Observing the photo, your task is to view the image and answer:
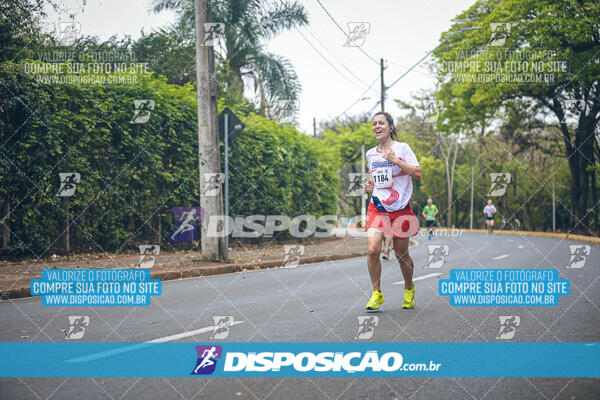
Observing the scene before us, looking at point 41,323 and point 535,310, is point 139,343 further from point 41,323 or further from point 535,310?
point 535,310

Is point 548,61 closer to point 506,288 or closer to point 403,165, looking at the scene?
point 506,288

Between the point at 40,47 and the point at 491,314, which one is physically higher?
the point at 40,47

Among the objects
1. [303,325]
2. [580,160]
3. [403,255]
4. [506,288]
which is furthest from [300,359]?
[580,160]

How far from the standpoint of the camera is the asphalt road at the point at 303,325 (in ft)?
10.8

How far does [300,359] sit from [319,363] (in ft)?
0.52

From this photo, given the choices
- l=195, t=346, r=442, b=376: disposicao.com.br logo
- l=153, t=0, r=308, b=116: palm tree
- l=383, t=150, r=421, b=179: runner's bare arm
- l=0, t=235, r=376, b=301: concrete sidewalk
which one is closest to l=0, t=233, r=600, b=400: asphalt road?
l=195, t=346, r=442, b=376: disposicao.com.br logo

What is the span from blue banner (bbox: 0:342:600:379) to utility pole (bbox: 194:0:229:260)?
6.32 metres

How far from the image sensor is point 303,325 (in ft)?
16.7

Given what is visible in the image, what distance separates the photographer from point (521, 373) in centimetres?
361

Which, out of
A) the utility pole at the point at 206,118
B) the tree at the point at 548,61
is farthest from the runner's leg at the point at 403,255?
the tree at the point at 548,61

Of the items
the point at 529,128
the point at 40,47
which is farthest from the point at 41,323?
the point at 529,128

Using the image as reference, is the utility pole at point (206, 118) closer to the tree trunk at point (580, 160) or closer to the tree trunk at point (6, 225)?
the tree trunk at point (6, 225)

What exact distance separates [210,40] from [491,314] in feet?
24.4

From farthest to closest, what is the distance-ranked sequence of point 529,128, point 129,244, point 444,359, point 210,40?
point 529,128 < point 129,244 < point 210,40 < point 444,359
